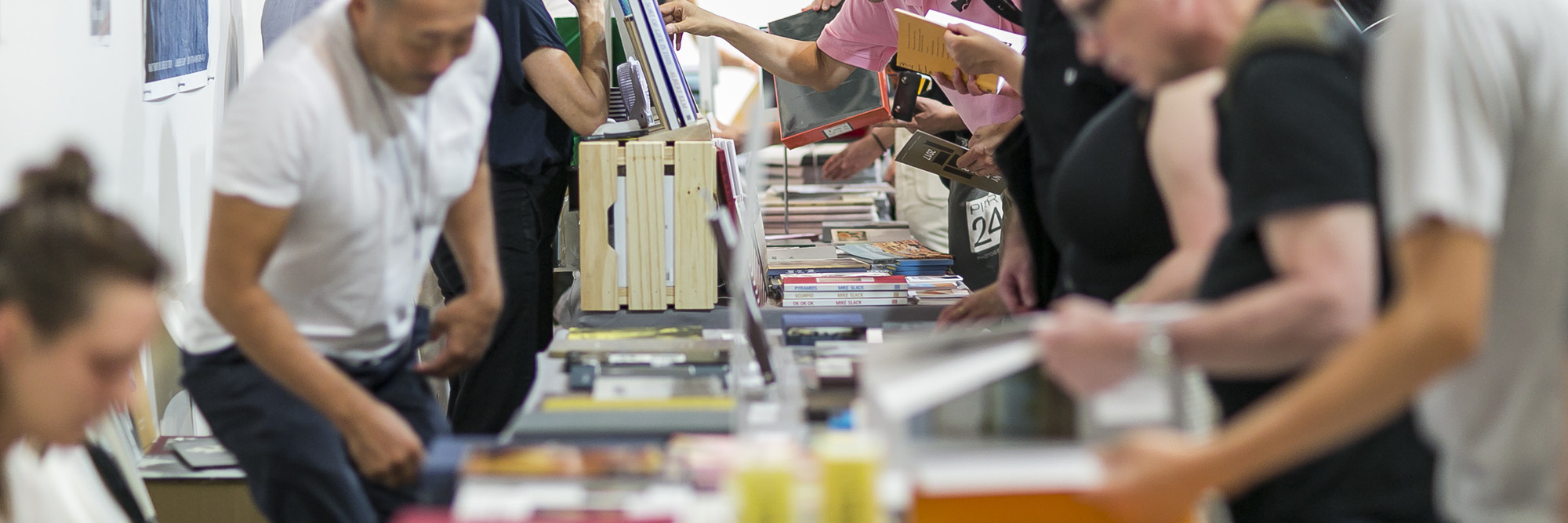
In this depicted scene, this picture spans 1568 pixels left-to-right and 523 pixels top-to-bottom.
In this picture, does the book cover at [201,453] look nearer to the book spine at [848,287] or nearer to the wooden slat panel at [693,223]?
the wooden slat panel at [693,223]

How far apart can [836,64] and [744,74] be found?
12.2 feet

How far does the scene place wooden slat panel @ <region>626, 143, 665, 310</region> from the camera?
2605 mm

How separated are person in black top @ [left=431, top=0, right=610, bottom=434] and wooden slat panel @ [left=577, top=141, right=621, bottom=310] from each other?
41 cm

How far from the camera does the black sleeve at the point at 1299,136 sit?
38.1 inches

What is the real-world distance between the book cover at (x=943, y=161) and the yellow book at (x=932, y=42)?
0.62 metres

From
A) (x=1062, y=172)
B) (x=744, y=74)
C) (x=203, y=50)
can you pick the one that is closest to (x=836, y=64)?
(x=203, y=50)

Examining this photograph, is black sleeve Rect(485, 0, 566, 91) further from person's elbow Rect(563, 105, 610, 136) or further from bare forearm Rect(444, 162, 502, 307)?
bare forearm Rect(444, 162, 502, 307)

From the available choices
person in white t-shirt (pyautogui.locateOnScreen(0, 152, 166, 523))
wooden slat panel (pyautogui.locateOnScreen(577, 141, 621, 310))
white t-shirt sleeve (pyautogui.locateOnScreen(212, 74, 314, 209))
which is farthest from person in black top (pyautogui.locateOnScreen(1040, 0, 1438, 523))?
wooden slat panel (pyautogui.locateOnScreen(577, 141, 621, 310))

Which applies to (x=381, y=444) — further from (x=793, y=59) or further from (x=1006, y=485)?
(x=793, y=59)

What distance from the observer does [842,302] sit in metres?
2.65

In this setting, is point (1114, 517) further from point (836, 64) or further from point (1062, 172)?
point (836, 64)

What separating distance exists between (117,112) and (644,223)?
1222mm

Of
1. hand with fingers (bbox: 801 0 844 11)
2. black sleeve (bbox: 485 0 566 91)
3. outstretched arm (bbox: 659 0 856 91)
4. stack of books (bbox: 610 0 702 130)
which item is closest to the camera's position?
stack of books (bbox: 610 0 702 130)

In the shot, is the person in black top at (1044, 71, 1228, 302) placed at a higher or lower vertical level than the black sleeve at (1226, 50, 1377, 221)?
lower
